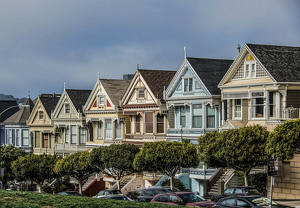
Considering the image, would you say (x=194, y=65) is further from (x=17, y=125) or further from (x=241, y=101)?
(x=17, y=125)

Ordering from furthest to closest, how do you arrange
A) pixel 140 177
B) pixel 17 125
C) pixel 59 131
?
1. pixel 17 125
2. pixel 59 131
3. pixel 140 177

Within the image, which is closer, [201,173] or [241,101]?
[241,101]

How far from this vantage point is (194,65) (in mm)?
41969

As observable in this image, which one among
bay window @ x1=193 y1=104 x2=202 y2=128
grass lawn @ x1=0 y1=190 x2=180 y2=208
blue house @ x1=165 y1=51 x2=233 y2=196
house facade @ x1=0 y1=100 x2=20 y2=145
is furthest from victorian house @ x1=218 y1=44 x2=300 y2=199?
house facade @ x1=0 y1=100 x2=20 y2=145

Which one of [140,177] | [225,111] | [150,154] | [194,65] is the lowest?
[140,177]

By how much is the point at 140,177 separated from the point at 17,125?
2330 centimetres

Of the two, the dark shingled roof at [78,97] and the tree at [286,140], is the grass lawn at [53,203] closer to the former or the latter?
the tree at [286,140]

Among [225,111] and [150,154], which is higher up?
[225,111]

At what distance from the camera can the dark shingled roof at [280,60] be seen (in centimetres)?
3497

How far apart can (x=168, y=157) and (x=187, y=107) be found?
22.5 ft

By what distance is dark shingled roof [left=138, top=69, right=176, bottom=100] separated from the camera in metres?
46.6

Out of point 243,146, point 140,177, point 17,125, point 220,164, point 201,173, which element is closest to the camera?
point 243,146

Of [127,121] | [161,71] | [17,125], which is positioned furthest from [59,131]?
[161,71]

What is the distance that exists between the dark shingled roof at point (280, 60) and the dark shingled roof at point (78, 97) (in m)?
25.4
